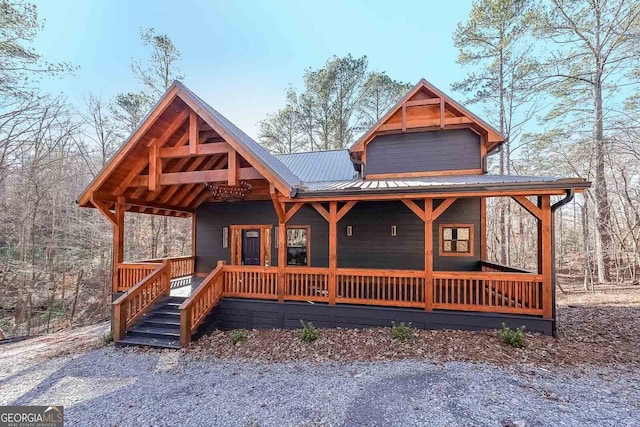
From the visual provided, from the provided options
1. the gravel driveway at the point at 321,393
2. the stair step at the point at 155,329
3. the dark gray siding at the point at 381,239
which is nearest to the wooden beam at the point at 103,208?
the stair step at the point at 155,329

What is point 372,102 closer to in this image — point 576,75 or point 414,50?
point 414,50

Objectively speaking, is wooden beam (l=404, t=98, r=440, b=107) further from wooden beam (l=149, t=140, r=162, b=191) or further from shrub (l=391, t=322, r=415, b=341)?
wooden beam (l=149, t=140, r=162, b=191)

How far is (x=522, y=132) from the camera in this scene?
52.4 ft

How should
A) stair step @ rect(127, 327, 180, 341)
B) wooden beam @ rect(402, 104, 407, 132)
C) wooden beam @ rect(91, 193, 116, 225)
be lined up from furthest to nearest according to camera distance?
wooden beam @ rect(402, 104, 407, 132) → wooden beam @ rect(91, 193, 116, 225) → stair step @ rect(127, 327, 180, 341)

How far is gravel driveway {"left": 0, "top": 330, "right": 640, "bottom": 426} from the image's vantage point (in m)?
3.57

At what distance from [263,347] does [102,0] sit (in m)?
18.5

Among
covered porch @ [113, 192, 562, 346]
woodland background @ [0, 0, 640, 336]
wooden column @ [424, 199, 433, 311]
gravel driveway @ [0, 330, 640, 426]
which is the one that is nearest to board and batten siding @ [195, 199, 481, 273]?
covered porch @ [113, 192, 562, 346]

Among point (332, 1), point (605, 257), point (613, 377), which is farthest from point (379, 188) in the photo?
point (332, 1)

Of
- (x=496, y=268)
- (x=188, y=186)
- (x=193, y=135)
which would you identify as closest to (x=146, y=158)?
(x=193, y=135)

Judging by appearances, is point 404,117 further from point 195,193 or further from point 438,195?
point 195,193

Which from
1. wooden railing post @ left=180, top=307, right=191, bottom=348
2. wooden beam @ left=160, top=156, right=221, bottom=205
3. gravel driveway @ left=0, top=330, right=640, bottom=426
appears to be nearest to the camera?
gravel driveway @ left=0, top=330, right=640, bottom=426

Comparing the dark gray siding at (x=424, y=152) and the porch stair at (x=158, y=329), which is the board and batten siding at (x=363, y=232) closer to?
the dark gray siding at (x=424, y=152)

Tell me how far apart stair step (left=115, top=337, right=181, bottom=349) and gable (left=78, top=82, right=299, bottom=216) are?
11.4ft

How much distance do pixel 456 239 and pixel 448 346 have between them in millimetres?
4242
